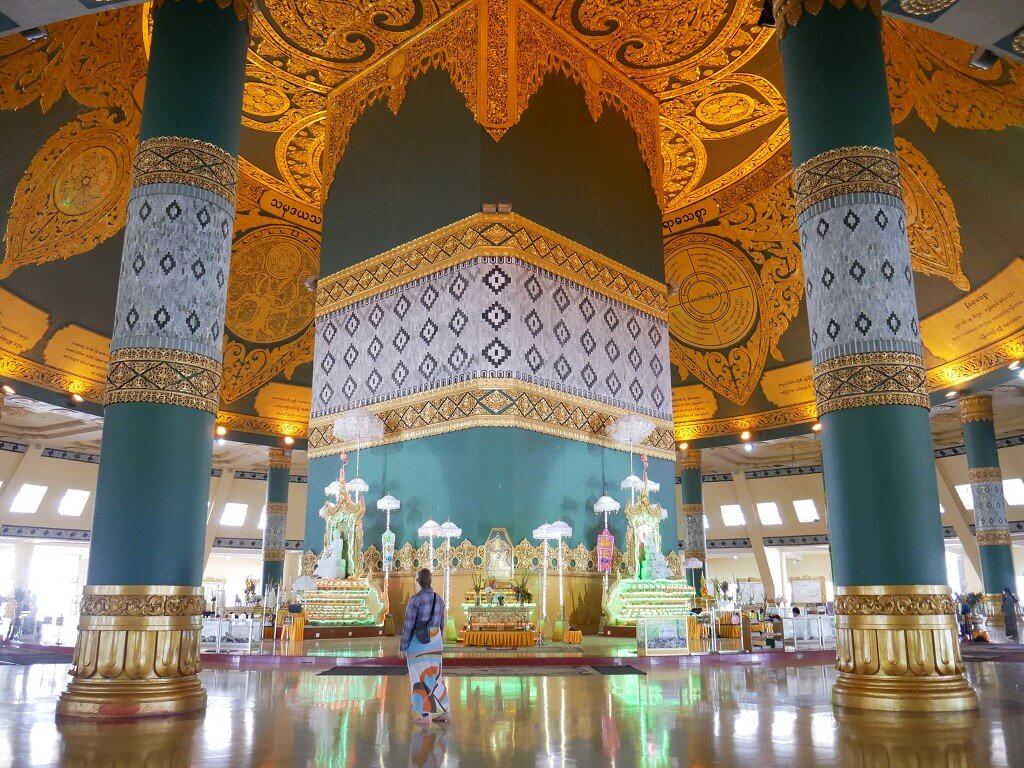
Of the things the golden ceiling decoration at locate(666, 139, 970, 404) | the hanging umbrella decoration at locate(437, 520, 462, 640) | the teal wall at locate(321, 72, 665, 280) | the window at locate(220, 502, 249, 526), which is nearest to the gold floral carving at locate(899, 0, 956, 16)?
the teal wall at locate(321, 72, 665, 280)

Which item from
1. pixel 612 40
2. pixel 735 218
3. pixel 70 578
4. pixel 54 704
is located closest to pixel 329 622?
pixel 54 704

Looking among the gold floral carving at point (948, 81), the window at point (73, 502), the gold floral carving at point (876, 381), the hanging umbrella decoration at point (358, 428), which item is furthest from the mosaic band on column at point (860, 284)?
the window at point (73, 502)

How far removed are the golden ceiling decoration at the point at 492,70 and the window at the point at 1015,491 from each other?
1541cm

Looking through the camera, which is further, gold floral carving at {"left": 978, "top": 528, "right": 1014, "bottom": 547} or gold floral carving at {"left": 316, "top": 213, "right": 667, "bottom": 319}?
gold floral carving at {"left": 978, "top": 528, "right": 1014, "bottom": 547}

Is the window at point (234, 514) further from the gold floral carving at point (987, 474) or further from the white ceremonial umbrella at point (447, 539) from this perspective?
the gold floral carving at point (987, 474)

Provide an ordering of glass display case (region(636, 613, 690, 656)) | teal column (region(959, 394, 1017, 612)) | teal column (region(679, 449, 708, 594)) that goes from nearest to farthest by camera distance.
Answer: glass display case (region(636, 613, 690, 656))
teal column (region(959, 394, 1017, 612))
teal column (region(679, 449, 708, 594))

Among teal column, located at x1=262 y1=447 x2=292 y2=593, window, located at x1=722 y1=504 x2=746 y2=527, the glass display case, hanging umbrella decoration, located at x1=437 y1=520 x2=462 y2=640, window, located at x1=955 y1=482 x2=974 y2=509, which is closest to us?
the glass display case

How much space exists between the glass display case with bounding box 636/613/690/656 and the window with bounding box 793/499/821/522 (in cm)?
1943

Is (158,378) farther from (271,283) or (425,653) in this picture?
(271,283)

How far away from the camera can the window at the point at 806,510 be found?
89.6 feet

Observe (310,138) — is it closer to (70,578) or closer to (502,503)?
(502,503)

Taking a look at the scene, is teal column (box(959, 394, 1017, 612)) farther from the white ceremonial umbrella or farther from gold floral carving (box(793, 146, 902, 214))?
gold floral carving (box(793, 146, 902, 214))

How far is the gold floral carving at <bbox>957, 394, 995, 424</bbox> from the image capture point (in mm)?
17484

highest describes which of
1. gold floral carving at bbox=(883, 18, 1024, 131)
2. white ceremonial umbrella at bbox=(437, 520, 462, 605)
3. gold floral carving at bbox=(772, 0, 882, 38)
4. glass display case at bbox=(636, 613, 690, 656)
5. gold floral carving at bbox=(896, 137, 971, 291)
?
gold floral carving at bbox=(883, 18, 1024, 131)
